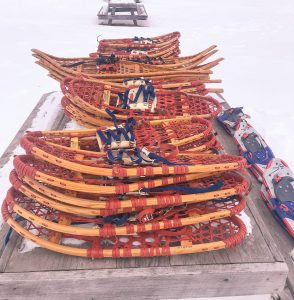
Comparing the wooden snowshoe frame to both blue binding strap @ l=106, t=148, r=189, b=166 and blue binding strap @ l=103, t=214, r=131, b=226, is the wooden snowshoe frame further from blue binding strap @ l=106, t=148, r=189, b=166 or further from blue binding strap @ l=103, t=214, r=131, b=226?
blue binding strap @ l=106, t=148, r=189, b=166

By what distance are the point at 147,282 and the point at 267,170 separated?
1.76 m

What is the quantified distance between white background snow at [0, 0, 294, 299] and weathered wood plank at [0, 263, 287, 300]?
6.66 feet

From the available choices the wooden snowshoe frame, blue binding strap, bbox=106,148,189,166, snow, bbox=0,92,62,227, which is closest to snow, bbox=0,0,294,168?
snow, bbox=0,92,62,227

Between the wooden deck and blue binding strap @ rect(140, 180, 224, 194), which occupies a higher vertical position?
blue binding strap @ rect(140, 180, 224, 194)

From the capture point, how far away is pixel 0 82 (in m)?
5.79

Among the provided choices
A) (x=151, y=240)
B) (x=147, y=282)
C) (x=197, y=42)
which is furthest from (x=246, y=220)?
(x=197, y=42)

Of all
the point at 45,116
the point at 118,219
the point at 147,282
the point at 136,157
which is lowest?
the point at 45,116

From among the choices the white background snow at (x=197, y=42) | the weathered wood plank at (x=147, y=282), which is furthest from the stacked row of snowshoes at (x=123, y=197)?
the white background snow at (x=197, y=42)

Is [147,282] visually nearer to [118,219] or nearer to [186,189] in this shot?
[118,219]

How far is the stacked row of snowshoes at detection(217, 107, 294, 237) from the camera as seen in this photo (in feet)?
9.76

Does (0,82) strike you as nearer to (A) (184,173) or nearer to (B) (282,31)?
(A) (184,173)

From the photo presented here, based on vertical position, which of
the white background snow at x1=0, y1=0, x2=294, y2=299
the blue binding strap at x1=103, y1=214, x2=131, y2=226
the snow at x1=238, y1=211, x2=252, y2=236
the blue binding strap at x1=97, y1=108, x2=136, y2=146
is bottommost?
the white background snow at x1=0, y1=0, x2=294, y2=299

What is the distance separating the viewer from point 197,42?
27.6 feet

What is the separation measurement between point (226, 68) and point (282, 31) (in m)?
3.72
